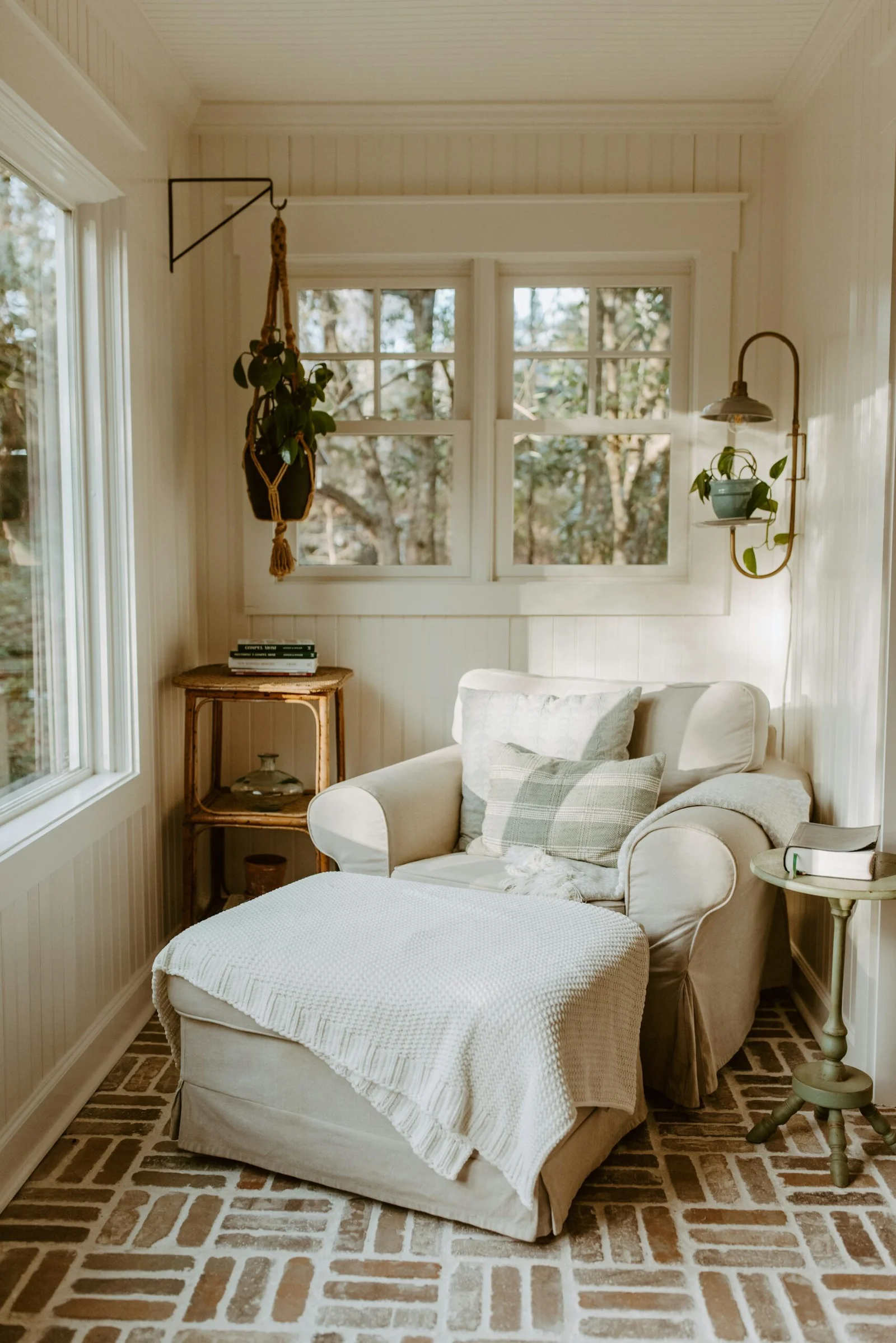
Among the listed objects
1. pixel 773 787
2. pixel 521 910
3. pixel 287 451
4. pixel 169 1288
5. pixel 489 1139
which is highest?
pixel 287 451

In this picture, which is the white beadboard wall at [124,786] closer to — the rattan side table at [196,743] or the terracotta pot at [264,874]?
the rattan side table at [196,743]

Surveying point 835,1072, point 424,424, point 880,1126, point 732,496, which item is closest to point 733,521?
point 732,496

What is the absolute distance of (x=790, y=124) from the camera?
3.53m

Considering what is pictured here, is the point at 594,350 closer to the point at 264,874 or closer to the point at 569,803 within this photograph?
the point at 569,803

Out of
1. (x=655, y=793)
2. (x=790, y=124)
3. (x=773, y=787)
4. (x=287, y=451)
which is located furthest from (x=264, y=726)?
(x=790, y=124)

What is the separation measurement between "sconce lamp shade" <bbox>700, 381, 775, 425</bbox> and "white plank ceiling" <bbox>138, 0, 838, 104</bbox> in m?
0.94

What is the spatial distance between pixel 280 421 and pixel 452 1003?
1915 mm

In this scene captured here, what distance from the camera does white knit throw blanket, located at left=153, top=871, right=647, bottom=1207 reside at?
2080mm

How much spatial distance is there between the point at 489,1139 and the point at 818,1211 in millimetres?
692

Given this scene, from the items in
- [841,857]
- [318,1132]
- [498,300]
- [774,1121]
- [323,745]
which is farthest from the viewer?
[498,300]

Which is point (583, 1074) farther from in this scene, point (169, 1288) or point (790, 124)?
point (790, 124)

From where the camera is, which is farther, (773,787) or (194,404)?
(194,404)

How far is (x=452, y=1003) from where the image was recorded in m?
2.14

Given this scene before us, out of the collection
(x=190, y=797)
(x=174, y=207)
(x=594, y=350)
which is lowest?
(x=190, y=797)
